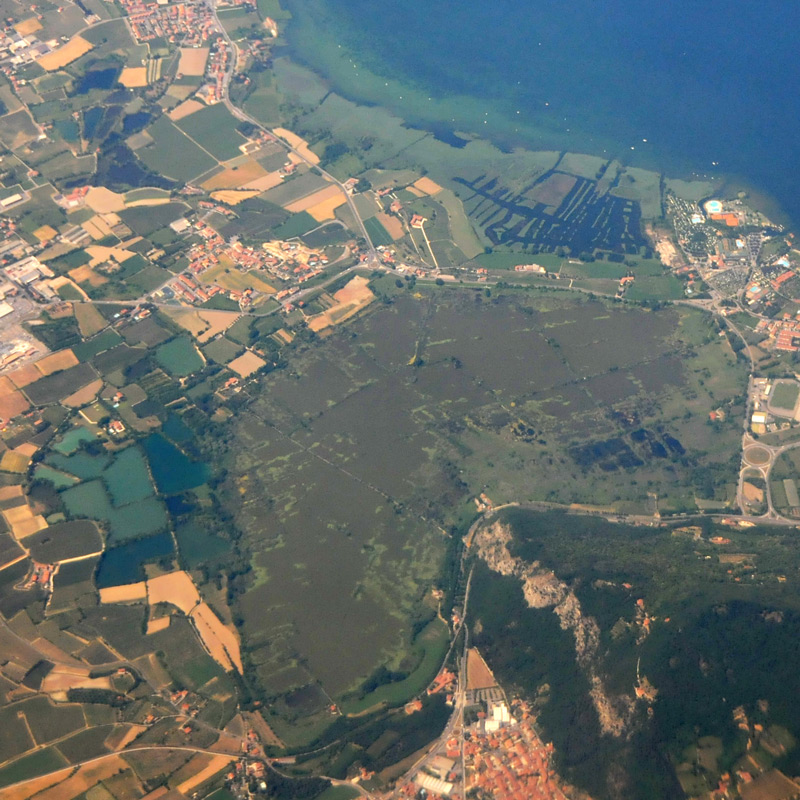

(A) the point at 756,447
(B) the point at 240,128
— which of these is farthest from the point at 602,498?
(B) the point at 240,128

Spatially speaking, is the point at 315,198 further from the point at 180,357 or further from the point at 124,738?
the point at 124,738

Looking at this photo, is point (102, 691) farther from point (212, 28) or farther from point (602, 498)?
point (212, 28)

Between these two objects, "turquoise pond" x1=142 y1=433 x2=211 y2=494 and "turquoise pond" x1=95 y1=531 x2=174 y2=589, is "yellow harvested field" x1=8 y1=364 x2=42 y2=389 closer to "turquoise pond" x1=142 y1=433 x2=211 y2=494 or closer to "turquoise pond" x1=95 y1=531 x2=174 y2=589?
"turquoise pond" x1=142 y1=433 x2=211 y2=494

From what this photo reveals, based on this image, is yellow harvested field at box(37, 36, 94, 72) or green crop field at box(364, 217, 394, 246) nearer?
green crop field at box(364, 217, 394, 246)

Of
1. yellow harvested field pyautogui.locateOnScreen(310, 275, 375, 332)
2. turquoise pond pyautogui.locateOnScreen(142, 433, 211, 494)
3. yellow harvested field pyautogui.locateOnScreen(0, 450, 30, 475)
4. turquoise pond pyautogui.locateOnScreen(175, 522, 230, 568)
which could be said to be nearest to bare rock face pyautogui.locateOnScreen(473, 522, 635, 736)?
turquoise pond pyautogui.locateOnScreen(175, 522, 230, 568)

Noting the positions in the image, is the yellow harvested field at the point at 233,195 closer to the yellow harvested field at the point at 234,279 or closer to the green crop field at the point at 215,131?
the green crop field at the point at 215,131

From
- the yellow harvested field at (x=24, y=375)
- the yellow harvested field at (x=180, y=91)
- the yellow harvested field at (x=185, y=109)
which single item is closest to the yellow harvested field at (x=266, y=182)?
the yellow harvested field at (x=185, y=109)

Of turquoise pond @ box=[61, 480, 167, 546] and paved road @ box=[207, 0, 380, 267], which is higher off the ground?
paved road @ box=[207, 0, 380, 267]
